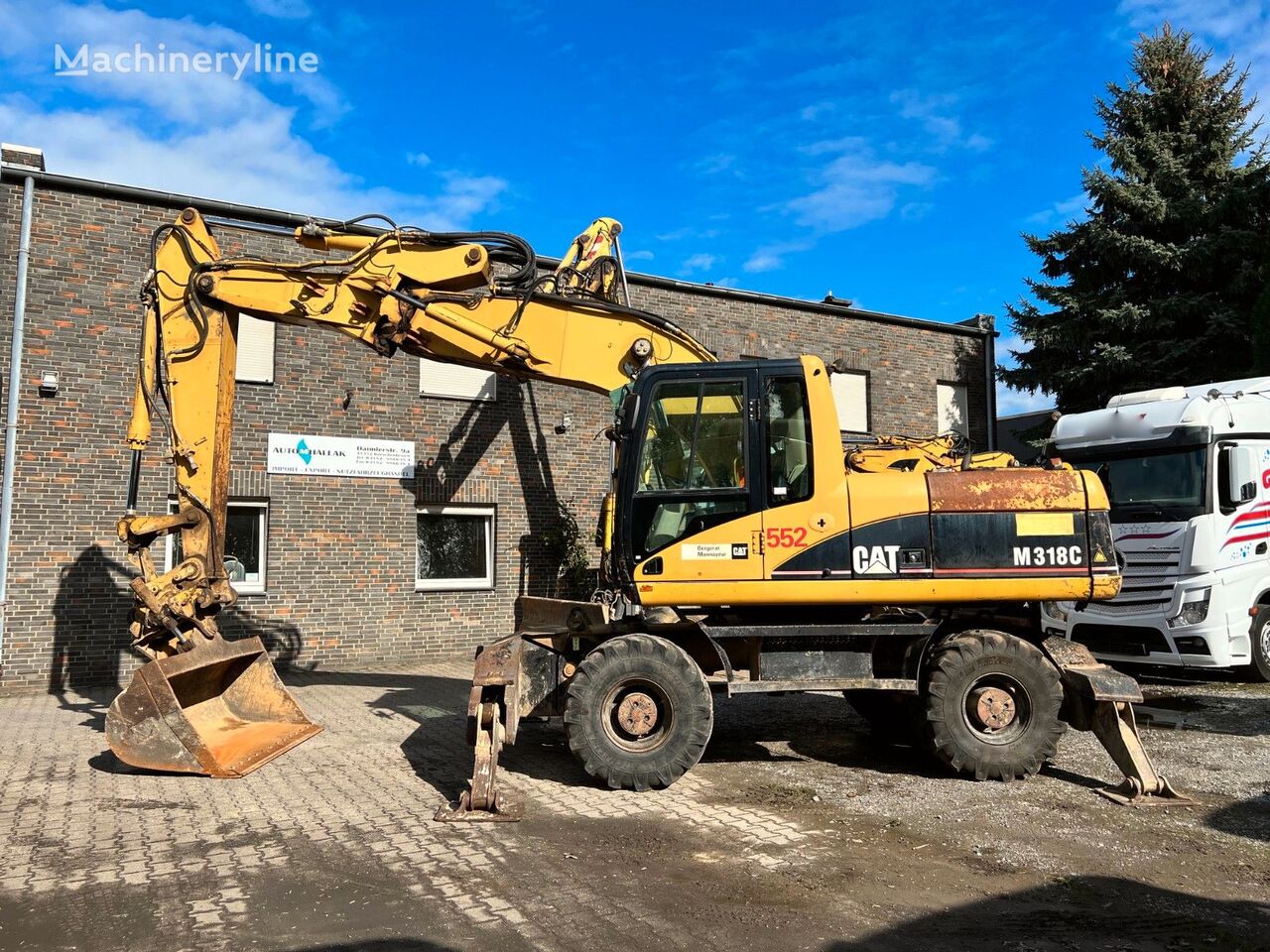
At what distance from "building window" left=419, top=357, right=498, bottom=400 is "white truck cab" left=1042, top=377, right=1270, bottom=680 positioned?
301 inches

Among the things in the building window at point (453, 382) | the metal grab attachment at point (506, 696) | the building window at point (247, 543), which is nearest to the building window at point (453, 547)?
the building window at point (453, 382)

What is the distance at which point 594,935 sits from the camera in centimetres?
396

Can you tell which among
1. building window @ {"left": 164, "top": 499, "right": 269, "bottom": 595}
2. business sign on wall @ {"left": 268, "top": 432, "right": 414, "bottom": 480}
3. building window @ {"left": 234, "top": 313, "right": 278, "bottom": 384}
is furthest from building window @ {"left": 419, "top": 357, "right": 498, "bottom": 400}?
building window @ {"left": 164, "top": 499, "right": 269, "bottom": 595}

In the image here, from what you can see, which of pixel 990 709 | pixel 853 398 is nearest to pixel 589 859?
pixel 990 709

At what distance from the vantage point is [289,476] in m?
12.2

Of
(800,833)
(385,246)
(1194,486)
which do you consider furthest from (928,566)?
(1194,486)

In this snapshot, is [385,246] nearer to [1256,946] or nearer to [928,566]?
[928,566]

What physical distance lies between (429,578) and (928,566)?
8.34 meters

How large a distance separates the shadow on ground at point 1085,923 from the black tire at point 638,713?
231cm

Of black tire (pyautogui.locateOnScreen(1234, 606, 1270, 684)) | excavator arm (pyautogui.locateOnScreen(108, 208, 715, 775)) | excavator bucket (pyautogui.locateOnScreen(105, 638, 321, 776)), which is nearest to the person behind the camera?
excavator bucket (pyautogui.locateOnScreen(105, 638, 321, 776))

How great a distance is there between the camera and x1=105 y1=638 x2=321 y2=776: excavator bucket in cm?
651

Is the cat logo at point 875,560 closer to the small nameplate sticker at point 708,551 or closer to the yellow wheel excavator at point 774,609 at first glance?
the yellow wheel excavator at point 774,609

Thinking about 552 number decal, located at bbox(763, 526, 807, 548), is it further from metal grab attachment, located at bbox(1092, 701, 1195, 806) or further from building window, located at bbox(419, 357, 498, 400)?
building window, located at bbox(419, 357, 498, 400)

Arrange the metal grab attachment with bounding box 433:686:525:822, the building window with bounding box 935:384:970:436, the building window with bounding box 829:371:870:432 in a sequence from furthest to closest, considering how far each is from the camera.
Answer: the building window with bounding box 935:384:970:436 < the building window with bounding box 829:371:870:432 < the metal grab attachment with bounding box 433:686:525:822
